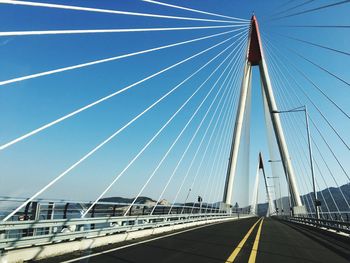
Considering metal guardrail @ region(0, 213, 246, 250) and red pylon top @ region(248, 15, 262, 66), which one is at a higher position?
red pylon top @ region(248, 15, 262, 66)

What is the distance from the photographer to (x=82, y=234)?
11773mm

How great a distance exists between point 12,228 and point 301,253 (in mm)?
7770

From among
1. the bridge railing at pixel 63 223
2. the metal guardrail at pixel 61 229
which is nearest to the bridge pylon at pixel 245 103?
the bridge railing at pixel 63 223

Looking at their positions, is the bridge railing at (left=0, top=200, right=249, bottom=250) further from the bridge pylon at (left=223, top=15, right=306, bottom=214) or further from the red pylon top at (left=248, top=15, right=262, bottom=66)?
the red pylon top at (left=248, top=15, right=262, bottom=66)

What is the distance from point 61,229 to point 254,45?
28038 millimetres

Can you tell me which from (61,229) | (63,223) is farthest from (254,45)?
(63,223)

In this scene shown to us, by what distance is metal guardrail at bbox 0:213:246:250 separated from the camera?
8859 millimetres

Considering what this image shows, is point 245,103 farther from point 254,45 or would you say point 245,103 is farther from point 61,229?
point 61,229

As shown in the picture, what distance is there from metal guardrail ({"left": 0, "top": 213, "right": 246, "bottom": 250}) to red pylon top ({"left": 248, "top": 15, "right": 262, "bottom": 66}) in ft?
71.3

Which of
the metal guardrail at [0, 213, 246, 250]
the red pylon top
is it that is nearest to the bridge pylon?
the red pylon top

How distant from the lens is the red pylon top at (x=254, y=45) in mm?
35031

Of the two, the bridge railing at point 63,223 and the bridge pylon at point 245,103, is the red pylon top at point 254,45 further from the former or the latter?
the bridge railing at point 63,223

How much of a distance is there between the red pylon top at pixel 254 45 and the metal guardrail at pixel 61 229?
855 inches

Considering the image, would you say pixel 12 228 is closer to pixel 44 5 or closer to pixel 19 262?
pixel 19 262
